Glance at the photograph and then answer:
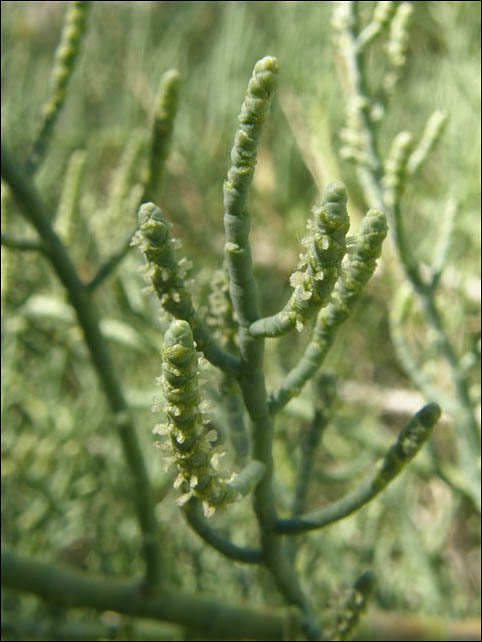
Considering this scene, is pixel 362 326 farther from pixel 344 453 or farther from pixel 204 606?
pixel 204 606

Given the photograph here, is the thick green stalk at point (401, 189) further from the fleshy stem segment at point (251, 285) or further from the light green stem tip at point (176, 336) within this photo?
the light green stem tip at point (176, 336)

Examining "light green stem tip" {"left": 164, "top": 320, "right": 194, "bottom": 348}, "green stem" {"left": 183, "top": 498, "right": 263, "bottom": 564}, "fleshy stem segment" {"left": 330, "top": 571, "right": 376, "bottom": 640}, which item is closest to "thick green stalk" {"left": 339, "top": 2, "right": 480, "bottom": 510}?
"fleshy stem segment" {"left": 330, "top": 571, "right": 376, "bottom": 640}

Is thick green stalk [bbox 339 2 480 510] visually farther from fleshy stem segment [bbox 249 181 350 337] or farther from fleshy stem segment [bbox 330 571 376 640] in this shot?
fleshy stem segment [bbox 249 181 350 337]

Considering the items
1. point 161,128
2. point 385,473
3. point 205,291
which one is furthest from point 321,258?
point 205,291

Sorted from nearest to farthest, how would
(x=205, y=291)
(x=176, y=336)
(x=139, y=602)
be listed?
(x=176, y=336) < (x=139, y=602) < (x=205, y=291)


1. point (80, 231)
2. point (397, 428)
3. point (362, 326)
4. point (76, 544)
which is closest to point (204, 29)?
point (80, 231)

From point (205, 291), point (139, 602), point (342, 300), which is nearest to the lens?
point (342, 300)

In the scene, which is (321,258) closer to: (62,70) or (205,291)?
(62,70)
